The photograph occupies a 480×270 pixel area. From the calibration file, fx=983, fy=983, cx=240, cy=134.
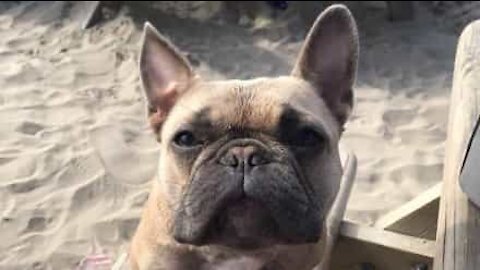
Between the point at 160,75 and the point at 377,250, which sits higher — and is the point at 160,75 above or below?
above

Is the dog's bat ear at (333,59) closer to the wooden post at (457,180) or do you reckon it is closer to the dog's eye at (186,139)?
the wooden post at (457,180)

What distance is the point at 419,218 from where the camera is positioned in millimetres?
3127

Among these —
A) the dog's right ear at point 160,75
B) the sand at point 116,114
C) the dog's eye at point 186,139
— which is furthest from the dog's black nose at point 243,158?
the sand at point 116,114

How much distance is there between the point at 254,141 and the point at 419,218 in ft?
2.96

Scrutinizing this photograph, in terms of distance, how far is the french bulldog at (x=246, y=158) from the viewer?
236cm

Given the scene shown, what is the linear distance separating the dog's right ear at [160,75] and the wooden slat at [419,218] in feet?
2.81

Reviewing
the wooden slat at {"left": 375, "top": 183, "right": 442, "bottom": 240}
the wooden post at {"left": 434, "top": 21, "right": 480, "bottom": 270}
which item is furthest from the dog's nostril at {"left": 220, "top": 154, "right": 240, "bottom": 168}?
the wooden slat at {"left": 375, "top": 183, "right": 442, "bottom": 240}

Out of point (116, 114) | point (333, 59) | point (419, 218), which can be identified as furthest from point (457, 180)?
point (116, 114)

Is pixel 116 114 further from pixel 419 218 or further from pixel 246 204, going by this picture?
pixel 246 204

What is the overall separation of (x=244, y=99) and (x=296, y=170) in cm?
25

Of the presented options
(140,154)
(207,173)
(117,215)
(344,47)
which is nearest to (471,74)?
(344,47)

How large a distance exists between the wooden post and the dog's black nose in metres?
0.47

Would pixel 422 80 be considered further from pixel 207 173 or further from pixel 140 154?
pixel 207 173

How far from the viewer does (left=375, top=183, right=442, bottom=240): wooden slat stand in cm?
307
